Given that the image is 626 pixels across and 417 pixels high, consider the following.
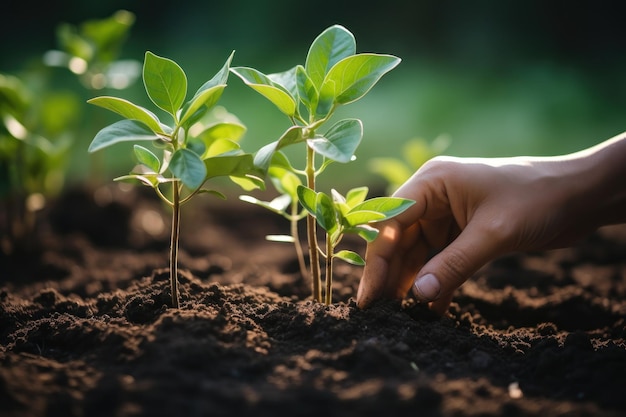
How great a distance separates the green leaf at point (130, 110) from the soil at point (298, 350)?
41cm

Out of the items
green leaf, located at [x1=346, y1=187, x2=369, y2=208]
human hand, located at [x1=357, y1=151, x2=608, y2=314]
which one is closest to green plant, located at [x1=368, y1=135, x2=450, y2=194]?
human hand, located at [x1=357, y1=151, x2=608, y2=314]

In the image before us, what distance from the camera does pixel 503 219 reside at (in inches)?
60.2

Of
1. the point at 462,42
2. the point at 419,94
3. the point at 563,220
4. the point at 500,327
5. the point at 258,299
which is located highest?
the point at 462,42

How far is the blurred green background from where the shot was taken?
4223 millimetres

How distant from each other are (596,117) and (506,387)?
3.61 m

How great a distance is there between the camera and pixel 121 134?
124 cm

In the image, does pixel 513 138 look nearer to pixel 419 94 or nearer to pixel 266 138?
pixel 419 94

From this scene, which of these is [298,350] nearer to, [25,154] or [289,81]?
[289,81]

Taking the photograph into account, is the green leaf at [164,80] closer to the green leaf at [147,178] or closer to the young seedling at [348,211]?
the green leaf at [147,178]

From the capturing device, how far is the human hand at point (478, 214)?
1.51 metres

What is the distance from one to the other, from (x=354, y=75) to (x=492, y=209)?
495 millimetres

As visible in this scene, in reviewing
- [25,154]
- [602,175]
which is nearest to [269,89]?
[602,175]

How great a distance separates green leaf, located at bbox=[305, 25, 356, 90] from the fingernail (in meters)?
0.54

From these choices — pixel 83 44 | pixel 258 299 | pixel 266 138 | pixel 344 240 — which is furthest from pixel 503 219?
pixel 266 138
